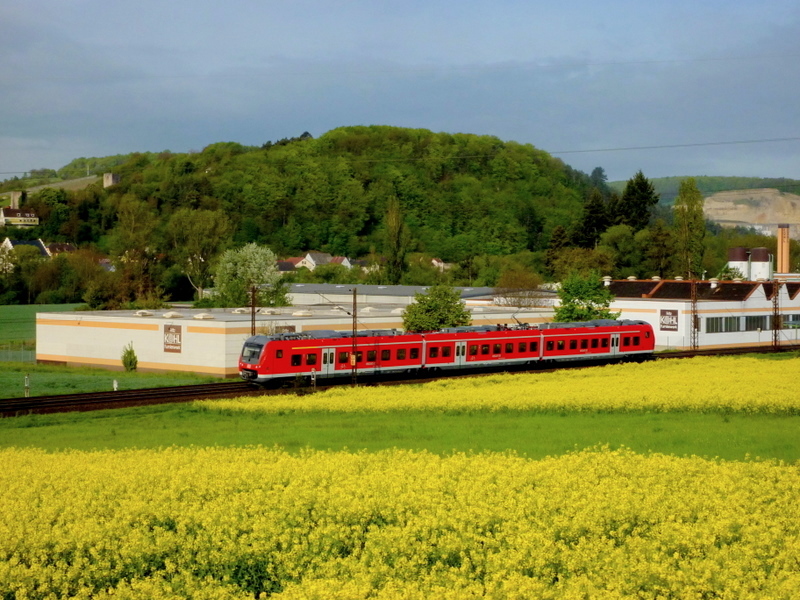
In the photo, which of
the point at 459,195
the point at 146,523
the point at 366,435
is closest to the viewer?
the point at 146,523

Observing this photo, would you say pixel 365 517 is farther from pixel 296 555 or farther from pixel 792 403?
pixel 792 403

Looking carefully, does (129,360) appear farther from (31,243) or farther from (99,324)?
(31,243)

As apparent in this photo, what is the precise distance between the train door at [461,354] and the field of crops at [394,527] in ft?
88.0

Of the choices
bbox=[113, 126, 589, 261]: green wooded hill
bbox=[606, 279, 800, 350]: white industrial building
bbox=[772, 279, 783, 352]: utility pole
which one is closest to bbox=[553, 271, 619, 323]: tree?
bbox=[606, 279, 800, 350]: white industrial building

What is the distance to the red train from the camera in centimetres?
4241

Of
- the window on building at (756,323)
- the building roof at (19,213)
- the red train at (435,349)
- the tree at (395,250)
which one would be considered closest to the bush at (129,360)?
the red train at (435,349)

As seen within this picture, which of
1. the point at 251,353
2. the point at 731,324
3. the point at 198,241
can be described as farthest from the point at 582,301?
→ the point at 198,241

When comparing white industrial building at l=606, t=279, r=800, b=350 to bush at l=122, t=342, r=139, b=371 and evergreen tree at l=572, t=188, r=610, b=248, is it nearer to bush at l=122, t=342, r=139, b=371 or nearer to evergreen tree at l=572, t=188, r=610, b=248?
bush at l=122, t=342, r=139, b=371

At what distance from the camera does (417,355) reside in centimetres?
4681

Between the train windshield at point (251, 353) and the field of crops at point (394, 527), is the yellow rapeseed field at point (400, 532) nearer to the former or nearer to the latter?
the field of crops at point (394, 527)

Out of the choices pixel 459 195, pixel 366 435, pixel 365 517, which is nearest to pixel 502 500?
pixel 365 517

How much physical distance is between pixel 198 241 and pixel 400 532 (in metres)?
90.7

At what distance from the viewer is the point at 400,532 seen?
45.3 feet

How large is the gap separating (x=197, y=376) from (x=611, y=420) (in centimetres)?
2917
